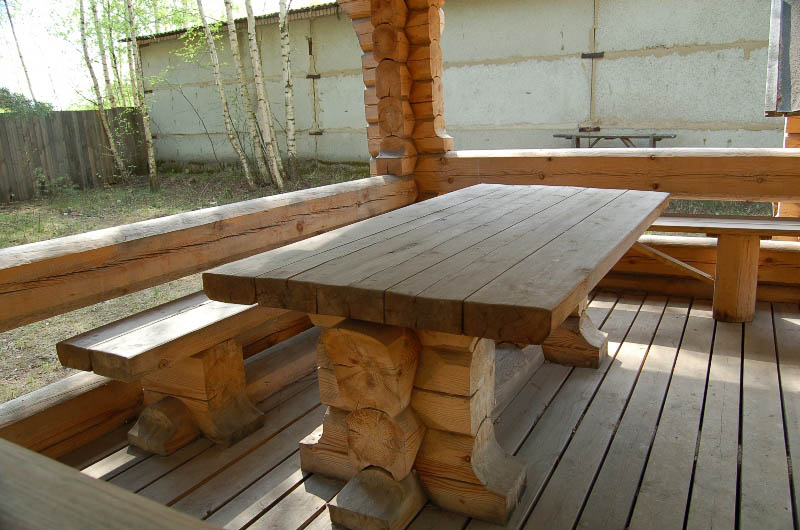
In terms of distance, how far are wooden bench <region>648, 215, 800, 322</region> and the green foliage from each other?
38.4 ft

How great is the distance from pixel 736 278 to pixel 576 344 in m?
1.25

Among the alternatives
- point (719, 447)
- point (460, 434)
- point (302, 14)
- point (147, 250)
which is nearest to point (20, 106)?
point (302, 14)

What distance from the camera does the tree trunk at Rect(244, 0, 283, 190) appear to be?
33.7 ft

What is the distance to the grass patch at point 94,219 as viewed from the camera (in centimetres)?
480

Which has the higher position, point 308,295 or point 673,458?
point 308,295

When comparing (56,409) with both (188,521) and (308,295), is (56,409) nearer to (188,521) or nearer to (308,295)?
(308,295)

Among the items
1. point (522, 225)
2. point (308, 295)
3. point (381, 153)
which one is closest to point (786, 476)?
point (522, 225)

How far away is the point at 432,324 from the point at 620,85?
9.38 metres

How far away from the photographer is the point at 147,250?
2.71 m

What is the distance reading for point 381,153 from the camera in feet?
16.0

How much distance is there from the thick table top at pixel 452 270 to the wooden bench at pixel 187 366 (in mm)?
515

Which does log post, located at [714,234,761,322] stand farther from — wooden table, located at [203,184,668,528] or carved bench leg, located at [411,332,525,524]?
carved bench leg, located at [411,332,525,524]

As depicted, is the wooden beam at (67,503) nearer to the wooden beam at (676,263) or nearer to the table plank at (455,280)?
the table plank at (455,280)

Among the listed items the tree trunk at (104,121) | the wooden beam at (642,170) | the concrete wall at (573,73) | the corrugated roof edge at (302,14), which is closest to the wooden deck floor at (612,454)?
the wooden beam at (642,170)
